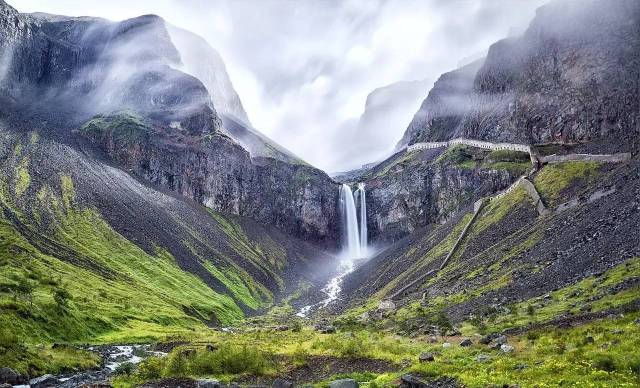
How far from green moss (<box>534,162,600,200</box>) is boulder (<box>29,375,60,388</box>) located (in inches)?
3621

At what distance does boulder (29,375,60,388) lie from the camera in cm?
3994

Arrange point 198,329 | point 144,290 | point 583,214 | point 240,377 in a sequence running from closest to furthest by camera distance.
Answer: point 240,377 < point 583,214 < point 198,329 < point 144,290

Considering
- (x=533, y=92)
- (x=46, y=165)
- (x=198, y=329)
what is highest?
(x=533, y=92)

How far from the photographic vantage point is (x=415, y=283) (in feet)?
322

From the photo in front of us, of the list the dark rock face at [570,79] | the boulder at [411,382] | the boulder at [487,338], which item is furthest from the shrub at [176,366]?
the dark rock face at [570,79]

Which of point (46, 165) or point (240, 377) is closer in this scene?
point (240, 377)

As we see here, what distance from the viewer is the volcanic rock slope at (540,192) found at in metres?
59.0

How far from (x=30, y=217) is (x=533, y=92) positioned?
152 m

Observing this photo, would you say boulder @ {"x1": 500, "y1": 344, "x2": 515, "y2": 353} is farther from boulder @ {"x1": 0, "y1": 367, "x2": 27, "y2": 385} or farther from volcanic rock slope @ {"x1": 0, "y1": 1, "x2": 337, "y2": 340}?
volcanic rock slope @ {"x1": 0, "y1": 1, "x2": 337, "y2": 340}

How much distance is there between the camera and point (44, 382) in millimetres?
41062

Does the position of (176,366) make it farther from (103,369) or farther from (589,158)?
(589,158)

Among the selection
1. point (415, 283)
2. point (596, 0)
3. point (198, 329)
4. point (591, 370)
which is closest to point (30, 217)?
point (198, 329)

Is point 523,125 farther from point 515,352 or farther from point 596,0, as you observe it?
point 515,352

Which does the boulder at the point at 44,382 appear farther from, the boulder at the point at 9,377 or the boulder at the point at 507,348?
the boulder at the point at 507,348
